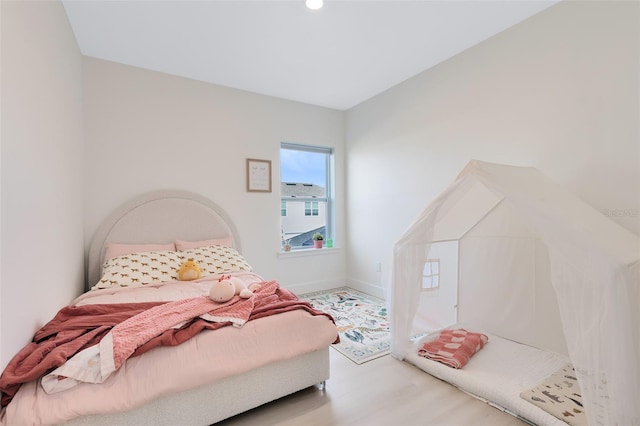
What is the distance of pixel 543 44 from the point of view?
2400 millimetres

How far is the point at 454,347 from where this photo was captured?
2.36 metres

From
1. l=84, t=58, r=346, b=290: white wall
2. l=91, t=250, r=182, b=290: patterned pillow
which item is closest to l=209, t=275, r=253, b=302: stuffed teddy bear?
l=91, t=250, r=182, b=290: patterned pillow

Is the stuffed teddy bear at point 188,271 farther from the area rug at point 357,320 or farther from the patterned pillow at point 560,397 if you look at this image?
the patterned pillow at point 560,397

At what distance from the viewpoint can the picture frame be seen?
3822mm

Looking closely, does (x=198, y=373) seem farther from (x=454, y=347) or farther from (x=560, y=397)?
(x=560, y=397)

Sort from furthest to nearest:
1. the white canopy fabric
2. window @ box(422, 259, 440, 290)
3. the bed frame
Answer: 1. window @ box(422, 259, 440, 290)
2. the bed frame
3. the white canopy fabric

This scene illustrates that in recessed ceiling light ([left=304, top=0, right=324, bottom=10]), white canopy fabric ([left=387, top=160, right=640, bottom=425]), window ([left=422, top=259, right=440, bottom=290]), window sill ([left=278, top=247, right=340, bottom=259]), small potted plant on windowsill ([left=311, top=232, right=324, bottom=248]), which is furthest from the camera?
small potted plant on windowsill ([left=311, top=232, right=324, bottom=248])

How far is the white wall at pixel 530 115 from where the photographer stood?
2.03 meters

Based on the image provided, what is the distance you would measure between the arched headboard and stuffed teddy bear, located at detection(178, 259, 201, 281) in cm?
58

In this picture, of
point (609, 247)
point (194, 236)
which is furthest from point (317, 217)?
point (609, 247)

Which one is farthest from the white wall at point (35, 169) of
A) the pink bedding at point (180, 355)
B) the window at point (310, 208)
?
the window at point (310, 208)

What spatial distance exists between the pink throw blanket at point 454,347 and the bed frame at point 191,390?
88 centimetres

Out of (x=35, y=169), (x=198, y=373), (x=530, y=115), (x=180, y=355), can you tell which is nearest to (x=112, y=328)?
(x=180, y=355)

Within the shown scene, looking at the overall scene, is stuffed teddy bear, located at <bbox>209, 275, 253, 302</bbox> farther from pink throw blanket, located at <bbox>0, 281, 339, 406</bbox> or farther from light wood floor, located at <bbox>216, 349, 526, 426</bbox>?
light wood floor, located at <bbox>216, 349, 526, 426</bbox>
